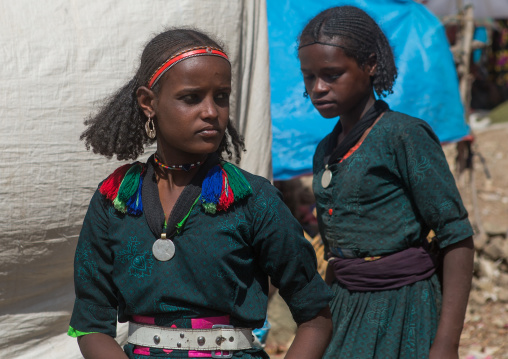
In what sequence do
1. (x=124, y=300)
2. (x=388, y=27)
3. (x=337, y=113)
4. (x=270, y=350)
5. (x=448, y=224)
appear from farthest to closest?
(x=270, y=350), (x=388, y=27), (x=337, y=113), (x=448, y=224), (x=124, y=300)

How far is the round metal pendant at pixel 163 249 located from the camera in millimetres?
1582

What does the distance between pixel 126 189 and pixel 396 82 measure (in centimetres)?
232

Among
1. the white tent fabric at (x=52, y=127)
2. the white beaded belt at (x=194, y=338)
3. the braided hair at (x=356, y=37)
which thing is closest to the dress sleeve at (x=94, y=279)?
the white beaded belt at (x=194, y=338)

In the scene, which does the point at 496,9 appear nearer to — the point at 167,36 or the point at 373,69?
the point at 373,69

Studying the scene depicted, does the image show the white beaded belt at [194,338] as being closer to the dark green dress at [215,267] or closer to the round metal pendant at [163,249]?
the dark green dress at [215,267]

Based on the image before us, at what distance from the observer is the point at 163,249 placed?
1.59 metres

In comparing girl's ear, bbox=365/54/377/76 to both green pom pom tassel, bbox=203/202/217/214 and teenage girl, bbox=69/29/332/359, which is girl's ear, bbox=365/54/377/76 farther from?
green pom pom tassel, bbox=203/202/217/214

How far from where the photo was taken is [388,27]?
12.1ft

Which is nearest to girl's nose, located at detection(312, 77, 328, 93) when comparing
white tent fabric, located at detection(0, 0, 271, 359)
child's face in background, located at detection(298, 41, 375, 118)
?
child's face in background, located at detection(298, 41, 375, 118)

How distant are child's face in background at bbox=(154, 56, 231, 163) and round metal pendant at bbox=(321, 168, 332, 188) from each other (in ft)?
2.51

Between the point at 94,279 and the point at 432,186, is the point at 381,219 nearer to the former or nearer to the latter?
the point at 432,186

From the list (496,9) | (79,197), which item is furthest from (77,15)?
(496,9)

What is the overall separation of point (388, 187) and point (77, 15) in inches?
51.5

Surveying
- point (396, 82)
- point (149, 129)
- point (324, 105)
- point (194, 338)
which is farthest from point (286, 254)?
point (396, 82)
